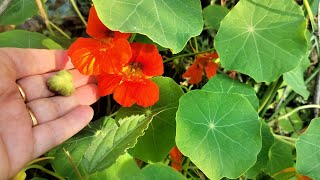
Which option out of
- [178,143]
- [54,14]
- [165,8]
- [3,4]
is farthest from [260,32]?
[54,14]

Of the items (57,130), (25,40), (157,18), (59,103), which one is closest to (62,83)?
(59,103)

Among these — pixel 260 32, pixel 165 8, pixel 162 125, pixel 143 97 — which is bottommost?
pixel 162 125

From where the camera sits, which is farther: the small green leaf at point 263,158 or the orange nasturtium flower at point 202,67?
the orange nasturtium flower at point 202,67

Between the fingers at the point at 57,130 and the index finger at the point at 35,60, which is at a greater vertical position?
the index finger at the point at 35,60

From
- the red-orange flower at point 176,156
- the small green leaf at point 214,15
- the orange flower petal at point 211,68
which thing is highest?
the small green leaf at point 214,15

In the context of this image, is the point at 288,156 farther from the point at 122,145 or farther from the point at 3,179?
the point at 3,179

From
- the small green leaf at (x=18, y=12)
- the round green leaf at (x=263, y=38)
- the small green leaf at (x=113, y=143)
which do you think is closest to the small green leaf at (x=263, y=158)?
the round green leaf at (x=263, y=38)

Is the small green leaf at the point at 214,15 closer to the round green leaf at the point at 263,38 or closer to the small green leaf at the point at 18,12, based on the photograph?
the round green leaf at the point at 263,38
